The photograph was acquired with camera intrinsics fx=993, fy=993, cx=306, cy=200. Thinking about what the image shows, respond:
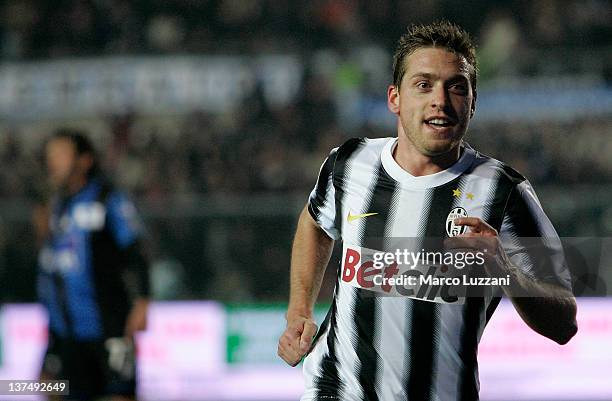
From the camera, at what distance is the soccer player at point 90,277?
590 centimetres

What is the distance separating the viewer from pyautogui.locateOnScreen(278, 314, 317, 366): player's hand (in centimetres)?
306

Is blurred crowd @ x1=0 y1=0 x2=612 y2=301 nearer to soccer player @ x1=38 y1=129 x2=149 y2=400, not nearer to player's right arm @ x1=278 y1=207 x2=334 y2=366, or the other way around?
soccer player @ x1=38 y1=129 x2=149 y2=400

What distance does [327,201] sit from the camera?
3.40 m

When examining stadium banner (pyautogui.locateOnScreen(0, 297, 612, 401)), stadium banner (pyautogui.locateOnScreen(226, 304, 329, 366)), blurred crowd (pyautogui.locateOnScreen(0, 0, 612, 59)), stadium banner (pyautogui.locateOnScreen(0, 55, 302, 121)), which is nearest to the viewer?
stadium banner (pyautogui.locateOnScreen(0, 297, 612, 401))

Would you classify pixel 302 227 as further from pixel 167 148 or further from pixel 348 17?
pixel 348 17

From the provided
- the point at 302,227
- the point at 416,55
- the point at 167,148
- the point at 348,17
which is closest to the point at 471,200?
the point at 416,55

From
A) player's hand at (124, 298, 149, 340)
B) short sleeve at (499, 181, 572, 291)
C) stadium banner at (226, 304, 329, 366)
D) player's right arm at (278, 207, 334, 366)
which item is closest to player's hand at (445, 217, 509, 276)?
short sleeve at (499, 181, 572, 291)

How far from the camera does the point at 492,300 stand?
3109 mm

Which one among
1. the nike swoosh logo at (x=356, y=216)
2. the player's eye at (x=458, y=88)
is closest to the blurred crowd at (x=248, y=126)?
the nike swoosh logo at (x=356, y=216)

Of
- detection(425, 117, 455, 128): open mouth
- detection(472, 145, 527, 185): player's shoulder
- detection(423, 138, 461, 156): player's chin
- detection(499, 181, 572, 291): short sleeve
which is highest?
detection(425, 117, 455, 128): open mouth

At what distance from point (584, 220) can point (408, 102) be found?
6424mm

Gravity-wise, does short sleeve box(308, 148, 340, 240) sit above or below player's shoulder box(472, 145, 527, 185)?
below

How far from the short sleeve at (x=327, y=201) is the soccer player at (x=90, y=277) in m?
2.74

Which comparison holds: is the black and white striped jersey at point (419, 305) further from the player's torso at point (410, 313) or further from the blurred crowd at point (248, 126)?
the blurred crowd at point (248, 126)
